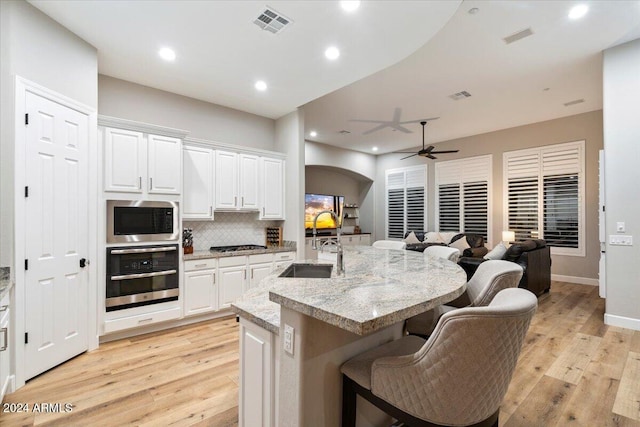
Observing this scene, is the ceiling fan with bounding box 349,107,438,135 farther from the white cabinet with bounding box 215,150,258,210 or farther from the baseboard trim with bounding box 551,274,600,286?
the baseboard trim with bounding box 551,274,600,286

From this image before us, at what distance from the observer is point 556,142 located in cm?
634

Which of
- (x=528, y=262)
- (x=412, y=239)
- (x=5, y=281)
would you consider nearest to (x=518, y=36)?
(x=528, y=262)

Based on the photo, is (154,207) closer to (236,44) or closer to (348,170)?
(236,44)

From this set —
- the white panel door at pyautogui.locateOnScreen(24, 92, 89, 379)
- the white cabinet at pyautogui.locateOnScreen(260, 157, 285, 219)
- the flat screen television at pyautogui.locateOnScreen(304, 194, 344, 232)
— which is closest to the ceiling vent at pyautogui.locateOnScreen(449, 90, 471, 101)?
the white cabinet at pyautogui.locateOnScreen(260, 157, 285, 219)

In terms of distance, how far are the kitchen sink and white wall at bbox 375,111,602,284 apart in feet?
20.3

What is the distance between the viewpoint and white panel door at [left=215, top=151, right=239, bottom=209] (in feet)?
14.4

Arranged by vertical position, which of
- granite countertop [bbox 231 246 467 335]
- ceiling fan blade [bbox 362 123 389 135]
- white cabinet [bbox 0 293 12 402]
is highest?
ceiling fan blade [bbox 362 123 389 135]

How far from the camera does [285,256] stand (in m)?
4.79

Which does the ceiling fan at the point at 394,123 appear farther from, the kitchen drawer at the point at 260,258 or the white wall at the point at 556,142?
the kitchen drawer at the point at 260,258

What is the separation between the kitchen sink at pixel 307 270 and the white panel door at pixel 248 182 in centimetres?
237

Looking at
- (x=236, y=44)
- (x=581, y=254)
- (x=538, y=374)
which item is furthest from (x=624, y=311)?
(x=236, y=44)

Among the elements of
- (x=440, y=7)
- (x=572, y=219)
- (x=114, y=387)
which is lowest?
(x=114, y=387)

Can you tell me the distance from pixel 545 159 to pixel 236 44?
6580 mm

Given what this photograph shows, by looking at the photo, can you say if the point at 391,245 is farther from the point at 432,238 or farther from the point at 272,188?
the point at 432,238
